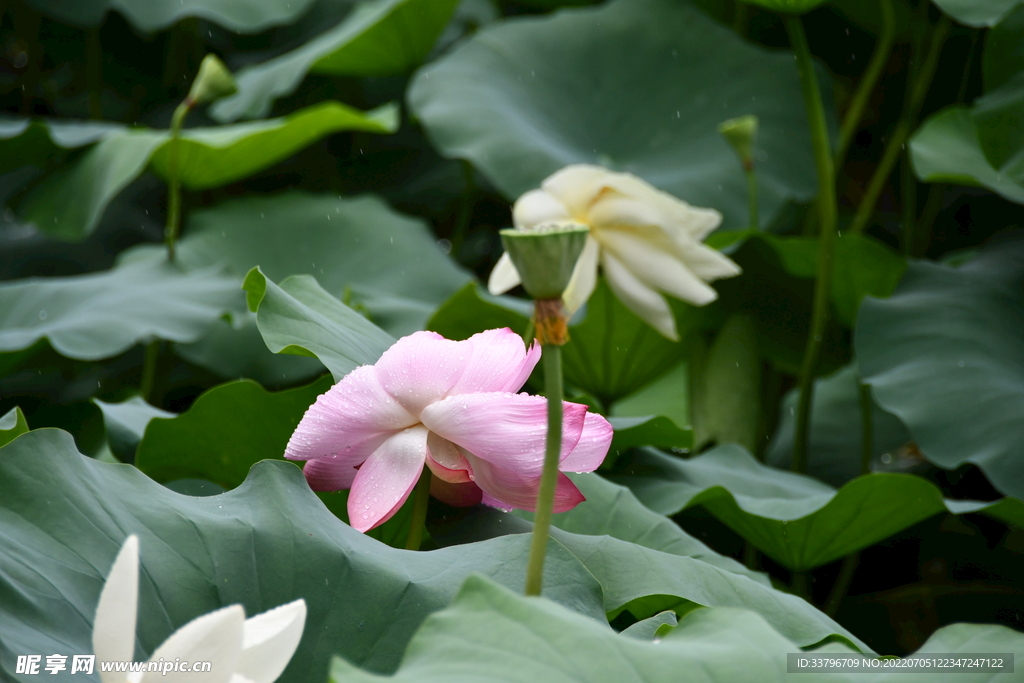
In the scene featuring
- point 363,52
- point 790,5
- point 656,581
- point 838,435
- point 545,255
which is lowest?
point 838,435

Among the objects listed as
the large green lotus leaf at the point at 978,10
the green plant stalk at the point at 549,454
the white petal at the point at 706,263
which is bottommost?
the white petal at the point at 706,263

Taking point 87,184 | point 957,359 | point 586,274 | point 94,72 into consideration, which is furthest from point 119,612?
point 94,72

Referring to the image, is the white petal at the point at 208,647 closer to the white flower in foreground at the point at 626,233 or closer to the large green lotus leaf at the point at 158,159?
the white flower in foreground at the point at 626,233

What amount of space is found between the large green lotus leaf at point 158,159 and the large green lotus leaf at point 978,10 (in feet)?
2.52

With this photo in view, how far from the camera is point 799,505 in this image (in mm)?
693

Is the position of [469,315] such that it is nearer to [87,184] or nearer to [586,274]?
Result: [586,274]

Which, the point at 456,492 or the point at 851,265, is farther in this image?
the point at 851,265

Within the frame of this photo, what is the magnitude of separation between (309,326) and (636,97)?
1057mm

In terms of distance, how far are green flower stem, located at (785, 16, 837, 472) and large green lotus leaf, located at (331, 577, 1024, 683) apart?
0.75 metres

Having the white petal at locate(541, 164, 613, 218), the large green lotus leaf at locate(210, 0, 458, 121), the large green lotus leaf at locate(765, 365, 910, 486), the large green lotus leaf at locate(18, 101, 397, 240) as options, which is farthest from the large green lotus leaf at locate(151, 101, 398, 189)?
the large green lotus leaf at locate(765, 365, 910, 486)

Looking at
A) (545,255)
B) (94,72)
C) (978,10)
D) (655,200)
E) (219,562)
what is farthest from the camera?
(94,72)

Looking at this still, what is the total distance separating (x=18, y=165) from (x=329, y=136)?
57 cm

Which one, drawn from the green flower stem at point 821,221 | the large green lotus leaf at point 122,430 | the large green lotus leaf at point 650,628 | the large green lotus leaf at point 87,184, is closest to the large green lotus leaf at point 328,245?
the large green lotus leaf at point 87,184

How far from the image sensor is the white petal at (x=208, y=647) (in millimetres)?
288
